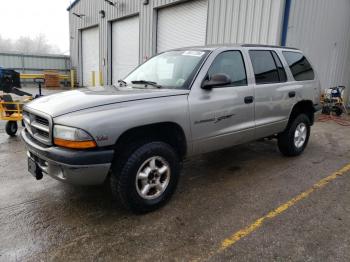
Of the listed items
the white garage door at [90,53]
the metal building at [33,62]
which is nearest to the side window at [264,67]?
the white garage door at [90,53]

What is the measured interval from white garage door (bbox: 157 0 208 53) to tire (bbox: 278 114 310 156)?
6195 mm

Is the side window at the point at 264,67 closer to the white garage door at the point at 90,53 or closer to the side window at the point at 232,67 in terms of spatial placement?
→ the side window at the point at 232,67

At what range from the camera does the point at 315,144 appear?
625 cm

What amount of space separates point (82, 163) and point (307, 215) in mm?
2421

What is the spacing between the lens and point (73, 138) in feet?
8.54

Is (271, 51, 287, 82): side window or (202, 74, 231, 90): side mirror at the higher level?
(271, 51, 287, 82): side window

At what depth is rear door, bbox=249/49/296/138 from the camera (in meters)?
4.19

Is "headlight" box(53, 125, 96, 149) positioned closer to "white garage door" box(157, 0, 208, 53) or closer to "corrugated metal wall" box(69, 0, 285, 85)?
"corrugated metal wall" box(69, 0, 285, 85)

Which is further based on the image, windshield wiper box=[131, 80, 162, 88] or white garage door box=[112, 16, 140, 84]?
white garage door box=[112, 16, 140, 84]

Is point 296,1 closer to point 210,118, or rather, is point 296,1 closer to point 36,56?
point 210,118

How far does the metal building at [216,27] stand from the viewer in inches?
332

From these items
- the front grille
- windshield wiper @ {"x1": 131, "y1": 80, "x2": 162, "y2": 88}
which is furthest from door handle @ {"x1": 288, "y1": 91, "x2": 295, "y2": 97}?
the front grille

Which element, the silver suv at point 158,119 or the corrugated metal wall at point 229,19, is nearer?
the silver suv at point 158,119

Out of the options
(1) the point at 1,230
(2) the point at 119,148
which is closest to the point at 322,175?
(2) the point at 119,148
